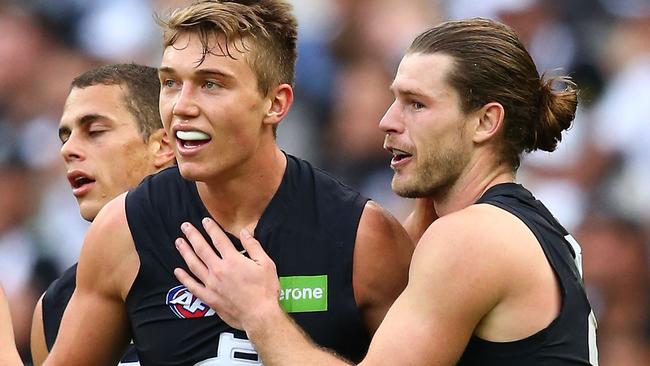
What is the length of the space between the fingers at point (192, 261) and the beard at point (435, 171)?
0.67m

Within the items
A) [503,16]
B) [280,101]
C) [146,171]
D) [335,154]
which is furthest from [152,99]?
[503,16]

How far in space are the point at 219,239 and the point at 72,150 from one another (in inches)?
55.9

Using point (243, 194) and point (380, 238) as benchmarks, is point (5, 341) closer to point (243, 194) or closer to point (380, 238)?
point (243, 194)

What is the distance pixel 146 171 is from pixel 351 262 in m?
1.47

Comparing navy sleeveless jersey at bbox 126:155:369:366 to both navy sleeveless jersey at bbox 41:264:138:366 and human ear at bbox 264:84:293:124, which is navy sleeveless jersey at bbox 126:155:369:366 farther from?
navy sleeveless jersey at bbox 41:264:138:366

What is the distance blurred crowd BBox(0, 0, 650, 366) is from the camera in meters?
6.86

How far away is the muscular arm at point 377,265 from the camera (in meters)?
4.00

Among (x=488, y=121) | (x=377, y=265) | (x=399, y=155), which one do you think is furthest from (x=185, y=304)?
(x=488, y=121)

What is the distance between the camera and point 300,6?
7.69 meters

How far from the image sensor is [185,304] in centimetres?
396

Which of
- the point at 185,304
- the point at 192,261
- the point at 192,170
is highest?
the point at 192,170

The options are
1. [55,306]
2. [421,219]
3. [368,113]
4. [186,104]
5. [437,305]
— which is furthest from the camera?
[368,113]

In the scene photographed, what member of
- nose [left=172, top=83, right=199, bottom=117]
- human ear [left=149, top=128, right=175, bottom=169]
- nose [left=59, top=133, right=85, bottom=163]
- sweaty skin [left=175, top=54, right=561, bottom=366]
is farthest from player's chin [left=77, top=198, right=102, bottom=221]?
nose [left=172, top=83, right=199, bottom=117]

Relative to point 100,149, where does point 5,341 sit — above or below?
below
